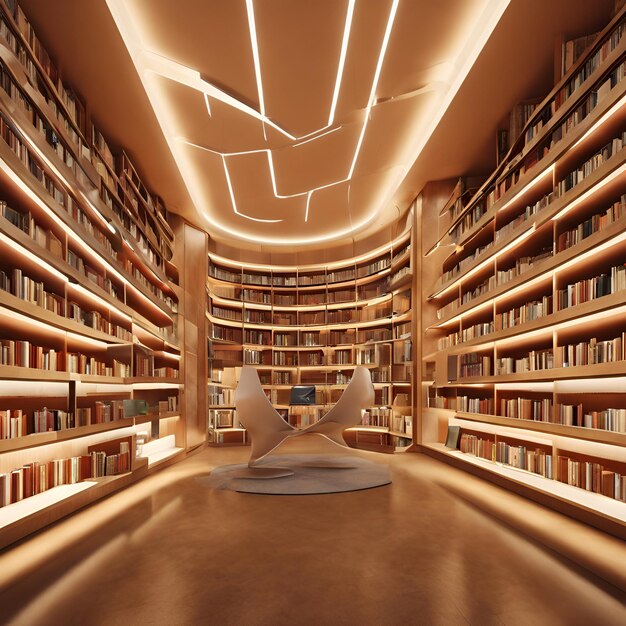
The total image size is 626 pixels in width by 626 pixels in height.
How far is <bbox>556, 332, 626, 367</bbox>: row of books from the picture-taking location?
3.12 meters

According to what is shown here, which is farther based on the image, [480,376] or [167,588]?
[480,376]

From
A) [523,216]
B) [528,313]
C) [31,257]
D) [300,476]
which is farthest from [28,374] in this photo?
[523,216]

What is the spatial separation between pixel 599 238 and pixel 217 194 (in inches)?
228

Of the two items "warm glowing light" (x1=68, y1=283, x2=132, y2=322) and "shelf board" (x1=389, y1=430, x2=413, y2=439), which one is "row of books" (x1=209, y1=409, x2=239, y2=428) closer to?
"shelf board" (x1=389, y1=430, x2=413, y2=439)

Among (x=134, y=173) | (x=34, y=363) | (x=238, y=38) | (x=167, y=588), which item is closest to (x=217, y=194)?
(x=134, y=173)

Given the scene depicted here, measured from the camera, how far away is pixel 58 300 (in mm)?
3818

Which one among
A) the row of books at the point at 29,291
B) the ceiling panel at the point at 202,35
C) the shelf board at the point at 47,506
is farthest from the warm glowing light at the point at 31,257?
the ceiling panel at the point at 202,35

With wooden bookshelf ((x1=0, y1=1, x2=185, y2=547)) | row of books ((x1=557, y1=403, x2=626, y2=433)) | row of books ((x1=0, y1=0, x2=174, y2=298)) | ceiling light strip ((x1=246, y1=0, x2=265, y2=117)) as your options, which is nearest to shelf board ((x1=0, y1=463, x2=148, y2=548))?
wooden bookshelf ((x1=0, y1=1, x2=185, y2=547))

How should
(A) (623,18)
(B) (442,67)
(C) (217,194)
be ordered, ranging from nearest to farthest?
(A) (623,18), (B) (442,67), (C) (217,194)

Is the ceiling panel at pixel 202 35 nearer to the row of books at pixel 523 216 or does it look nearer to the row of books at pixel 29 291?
the row of books at pixel 29 291

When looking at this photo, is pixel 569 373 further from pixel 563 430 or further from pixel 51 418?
pixel 51 418

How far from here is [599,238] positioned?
3.19 meters

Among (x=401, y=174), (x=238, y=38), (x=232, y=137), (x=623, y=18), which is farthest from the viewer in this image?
(x=401, y=174)

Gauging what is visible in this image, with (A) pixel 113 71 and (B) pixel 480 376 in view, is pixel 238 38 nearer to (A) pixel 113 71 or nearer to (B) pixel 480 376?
(A) pixel 113 71
